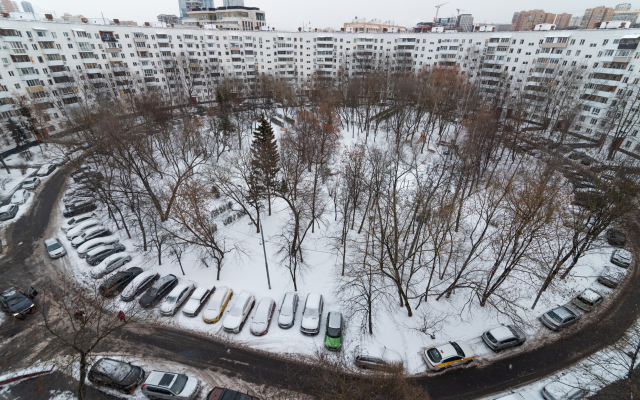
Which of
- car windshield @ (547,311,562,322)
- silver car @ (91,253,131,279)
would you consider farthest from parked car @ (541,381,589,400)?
silver car @ (91,253,131,279)

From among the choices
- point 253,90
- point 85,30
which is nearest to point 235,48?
point 253,90

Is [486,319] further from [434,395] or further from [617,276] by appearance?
[617,276]

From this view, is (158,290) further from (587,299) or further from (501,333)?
(587,299)

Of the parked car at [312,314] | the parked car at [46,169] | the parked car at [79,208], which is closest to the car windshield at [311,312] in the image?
the parked car at [312,314]

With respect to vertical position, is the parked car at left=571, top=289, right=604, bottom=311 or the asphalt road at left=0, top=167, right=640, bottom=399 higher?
the parked car at left=571, top=289, right=604, bottom=311

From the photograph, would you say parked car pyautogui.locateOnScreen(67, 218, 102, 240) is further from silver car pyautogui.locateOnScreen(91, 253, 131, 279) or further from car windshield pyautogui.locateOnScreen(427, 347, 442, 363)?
car windshield pyautogui.locateOnScreen(427, 347, 442, 363)

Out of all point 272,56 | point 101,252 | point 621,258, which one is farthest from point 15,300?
point 272,56
